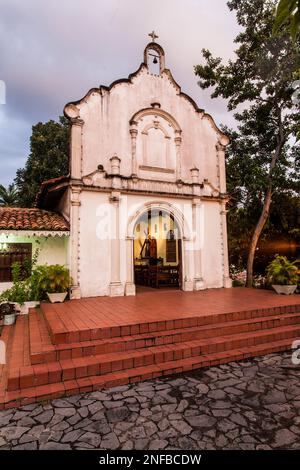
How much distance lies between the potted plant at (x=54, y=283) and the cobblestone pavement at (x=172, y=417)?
4882mm

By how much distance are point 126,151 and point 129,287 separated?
5.11m

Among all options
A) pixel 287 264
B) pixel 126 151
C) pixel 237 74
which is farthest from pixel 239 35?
pixel 287 264

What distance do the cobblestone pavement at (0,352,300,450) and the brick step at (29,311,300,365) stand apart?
95 cm

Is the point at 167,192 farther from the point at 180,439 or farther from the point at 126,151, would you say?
the point at 180,439

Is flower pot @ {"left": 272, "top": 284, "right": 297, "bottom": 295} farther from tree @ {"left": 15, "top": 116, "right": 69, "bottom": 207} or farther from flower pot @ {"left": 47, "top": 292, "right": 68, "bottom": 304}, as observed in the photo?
tree @ {"left": 15, "top": 116, "right": 69, "bottom": 207}

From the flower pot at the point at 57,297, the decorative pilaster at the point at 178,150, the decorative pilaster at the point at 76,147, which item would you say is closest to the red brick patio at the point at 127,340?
the flower pot at the point at 57,297

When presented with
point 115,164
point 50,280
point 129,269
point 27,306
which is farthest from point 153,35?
point 27,306

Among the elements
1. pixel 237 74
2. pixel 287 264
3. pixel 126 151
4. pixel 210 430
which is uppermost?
pixel 237 74

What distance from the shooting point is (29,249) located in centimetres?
1017

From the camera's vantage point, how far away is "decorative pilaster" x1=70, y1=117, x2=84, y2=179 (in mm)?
9898

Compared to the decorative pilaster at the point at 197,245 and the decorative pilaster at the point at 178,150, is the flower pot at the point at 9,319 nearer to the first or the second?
the decorative pilaster at the point at 197,245

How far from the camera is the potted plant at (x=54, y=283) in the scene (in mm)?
8883

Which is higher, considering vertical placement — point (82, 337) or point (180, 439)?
point (82, 337)

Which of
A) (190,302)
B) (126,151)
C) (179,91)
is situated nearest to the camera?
(190,302)
